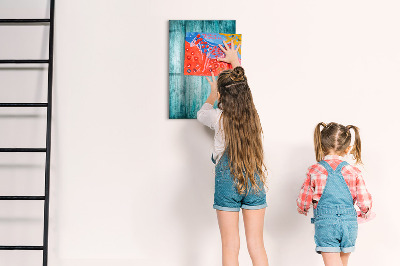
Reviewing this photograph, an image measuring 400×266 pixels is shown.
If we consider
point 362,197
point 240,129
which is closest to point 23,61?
point 240,129

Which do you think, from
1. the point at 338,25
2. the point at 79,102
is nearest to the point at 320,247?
the point at 338,25

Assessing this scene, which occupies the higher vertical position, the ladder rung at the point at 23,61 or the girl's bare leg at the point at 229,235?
the ladder rung at the point at 23,61

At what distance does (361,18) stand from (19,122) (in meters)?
2.22

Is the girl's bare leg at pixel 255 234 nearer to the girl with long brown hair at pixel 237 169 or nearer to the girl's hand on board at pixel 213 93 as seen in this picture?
the girl with long brown hair at pixel 237 169

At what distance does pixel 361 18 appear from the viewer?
2.99 meters

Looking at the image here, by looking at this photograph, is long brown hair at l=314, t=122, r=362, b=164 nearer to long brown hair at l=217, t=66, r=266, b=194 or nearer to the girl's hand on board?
long brown hair at l=217, t=66, r=266, b=194

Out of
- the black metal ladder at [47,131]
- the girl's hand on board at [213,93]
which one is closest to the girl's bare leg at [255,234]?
the girl's hand on board at [213,93]

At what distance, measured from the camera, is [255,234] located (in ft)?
8.41

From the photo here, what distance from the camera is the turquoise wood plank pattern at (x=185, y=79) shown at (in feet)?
9.69

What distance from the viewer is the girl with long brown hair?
2.48 m

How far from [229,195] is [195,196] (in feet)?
1.77

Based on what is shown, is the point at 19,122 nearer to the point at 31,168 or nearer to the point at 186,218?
the point at 31,168

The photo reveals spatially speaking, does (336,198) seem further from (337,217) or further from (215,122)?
(215,122)

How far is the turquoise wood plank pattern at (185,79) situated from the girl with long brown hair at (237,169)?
38cm
